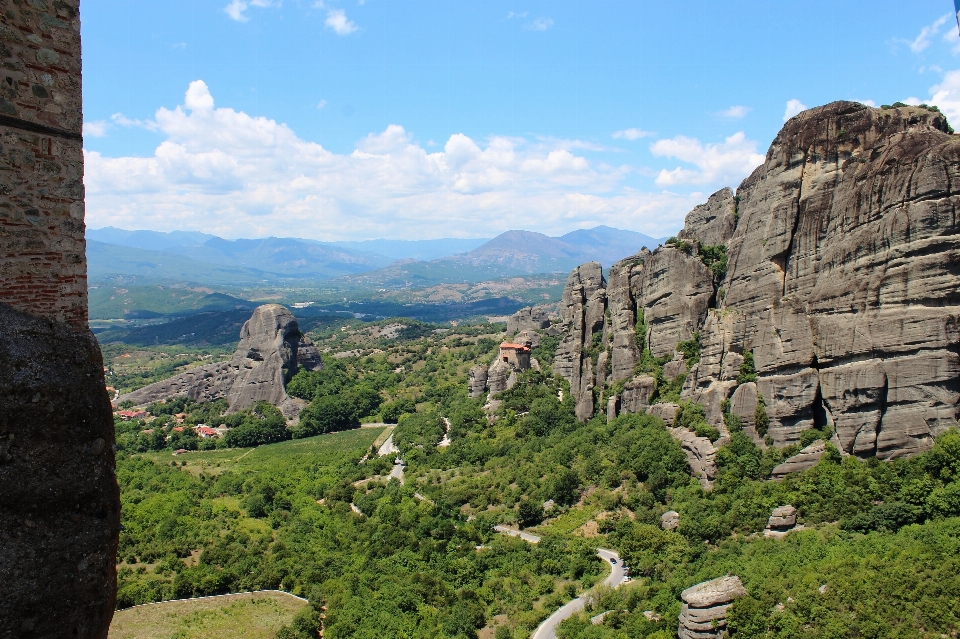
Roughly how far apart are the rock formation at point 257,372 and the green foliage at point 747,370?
175ft

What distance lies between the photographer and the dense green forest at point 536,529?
2189 centimetres

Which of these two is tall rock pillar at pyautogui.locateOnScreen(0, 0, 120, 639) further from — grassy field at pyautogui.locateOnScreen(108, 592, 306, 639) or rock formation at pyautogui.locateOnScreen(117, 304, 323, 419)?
rock formation at pyautogui.locateOnScreen(117, 304, 323, 419)

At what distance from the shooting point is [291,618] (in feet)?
101

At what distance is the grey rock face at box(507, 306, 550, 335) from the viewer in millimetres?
87125

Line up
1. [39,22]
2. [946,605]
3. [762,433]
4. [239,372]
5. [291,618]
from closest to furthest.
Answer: [39,22], [946,605], [291,618], [762,433], [239,372]

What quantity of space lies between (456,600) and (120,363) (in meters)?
128

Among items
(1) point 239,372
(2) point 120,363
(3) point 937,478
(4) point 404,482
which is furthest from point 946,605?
(2) point 120,363

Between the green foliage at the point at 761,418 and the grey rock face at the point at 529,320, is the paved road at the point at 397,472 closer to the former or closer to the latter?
the green foliage at the point at 761,418

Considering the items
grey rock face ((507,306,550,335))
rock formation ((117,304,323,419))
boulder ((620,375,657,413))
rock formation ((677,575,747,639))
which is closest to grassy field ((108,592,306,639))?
rock formation ((677,575,747,639))

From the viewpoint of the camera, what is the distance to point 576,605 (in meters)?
30.1

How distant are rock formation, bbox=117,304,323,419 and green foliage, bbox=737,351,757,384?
5325 centimetres

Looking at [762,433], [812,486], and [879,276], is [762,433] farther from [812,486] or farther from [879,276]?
[879,276]

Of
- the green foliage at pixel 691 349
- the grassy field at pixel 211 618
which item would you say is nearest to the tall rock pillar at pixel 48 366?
the grassy field at pixel 211 618

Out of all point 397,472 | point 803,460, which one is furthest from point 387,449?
point 803,460
